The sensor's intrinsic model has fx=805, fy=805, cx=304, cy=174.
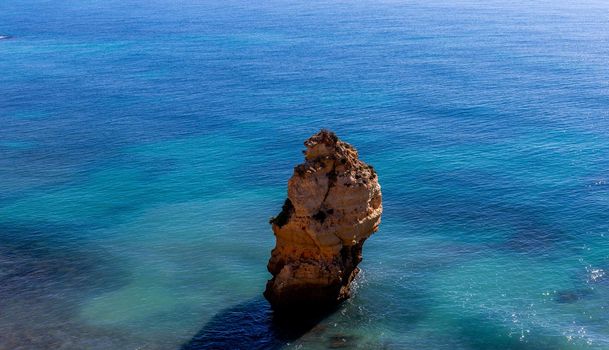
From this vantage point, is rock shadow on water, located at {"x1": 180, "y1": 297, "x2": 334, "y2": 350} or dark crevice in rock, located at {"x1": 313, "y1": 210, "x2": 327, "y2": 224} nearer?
rock shadow on water, located at {"x1": 180, "y1": 297, "x2": 334, "y2": 350}

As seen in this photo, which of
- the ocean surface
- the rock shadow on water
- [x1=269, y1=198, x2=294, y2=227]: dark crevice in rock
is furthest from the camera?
the ocean surface

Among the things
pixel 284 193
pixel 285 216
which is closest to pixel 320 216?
pixel 285 216

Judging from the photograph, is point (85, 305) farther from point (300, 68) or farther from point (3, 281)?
point (300, 68)

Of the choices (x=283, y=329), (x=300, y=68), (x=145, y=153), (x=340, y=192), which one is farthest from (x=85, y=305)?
(x=300, y=68)

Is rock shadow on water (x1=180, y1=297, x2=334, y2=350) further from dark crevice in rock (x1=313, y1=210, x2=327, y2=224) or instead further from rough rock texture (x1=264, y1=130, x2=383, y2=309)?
dark crevice in rock (x1=313, y1=210, x2=327, y2=224)

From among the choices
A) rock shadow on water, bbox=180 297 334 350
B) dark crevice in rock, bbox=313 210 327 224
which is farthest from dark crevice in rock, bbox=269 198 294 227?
rock shadow on water, bbox=180 297 334 350

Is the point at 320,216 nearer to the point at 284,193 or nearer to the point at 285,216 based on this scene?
the point at 285,216

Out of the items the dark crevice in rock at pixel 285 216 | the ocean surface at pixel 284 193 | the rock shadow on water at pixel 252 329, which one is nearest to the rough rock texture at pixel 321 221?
the dark crevice in rock at pixel 285 216
